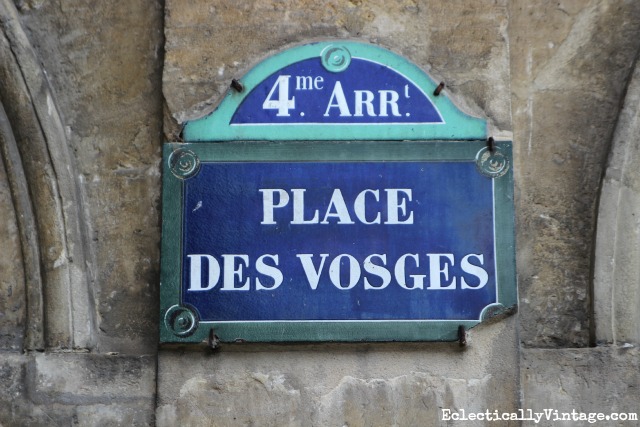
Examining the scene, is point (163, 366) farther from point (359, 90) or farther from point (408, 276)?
point (359, 90)

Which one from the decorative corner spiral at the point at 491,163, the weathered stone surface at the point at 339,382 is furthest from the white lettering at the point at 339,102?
the weathered stone surface at the point at 339,382

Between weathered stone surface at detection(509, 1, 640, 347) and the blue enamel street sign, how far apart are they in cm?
12

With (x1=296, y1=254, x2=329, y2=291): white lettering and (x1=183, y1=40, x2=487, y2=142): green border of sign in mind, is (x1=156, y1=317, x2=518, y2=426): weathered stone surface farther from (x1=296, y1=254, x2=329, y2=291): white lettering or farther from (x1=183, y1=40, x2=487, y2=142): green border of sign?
(x1=183, y1=40, x2=487, y2=142): green border of sign

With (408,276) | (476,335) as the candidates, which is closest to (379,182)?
(408,276)

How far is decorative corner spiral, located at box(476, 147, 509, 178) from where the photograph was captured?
2498 millimetres

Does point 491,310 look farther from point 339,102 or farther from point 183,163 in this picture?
point 183,163

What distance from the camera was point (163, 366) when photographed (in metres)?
2.43

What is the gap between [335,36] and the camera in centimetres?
261

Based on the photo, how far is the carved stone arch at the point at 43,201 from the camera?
249 centimetres

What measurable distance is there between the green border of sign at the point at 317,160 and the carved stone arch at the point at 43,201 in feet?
0.74

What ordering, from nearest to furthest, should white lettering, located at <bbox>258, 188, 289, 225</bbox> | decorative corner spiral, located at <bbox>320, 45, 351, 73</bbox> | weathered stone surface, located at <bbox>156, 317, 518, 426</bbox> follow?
weathered stone surface, located at <bbox>156, 317, 518, 426</bbox> → white lettering, located at <bbox>258, 188, 289, 225</bbox> → decorative corner spiral, located at <bbox>320, 45, 351, 73</bbox>

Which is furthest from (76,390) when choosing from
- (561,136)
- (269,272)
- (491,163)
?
(561,136)

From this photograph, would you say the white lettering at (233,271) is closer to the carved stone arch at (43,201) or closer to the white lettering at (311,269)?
the white lettering at (311,269)

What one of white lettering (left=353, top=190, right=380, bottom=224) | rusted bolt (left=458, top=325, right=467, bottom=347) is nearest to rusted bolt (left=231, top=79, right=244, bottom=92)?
white lettering (left=353, top=190, right=380, bottom=224)
